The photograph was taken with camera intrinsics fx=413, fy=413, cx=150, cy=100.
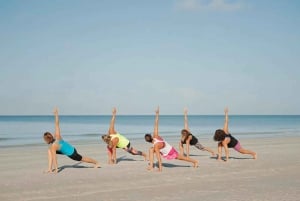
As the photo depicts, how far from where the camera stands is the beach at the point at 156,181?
9.20 metres

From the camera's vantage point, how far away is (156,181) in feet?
36.7

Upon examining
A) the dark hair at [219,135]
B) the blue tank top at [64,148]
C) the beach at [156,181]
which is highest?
the dark hair at [219,135]

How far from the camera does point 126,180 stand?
1139 cm

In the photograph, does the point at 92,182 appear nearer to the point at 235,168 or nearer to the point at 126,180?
the point at 126,180

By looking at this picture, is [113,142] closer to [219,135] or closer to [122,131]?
[219,135]

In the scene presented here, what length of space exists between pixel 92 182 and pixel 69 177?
121 cm

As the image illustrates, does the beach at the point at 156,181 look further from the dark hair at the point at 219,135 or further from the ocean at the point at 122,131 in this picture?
the ocean at the point at 122,131

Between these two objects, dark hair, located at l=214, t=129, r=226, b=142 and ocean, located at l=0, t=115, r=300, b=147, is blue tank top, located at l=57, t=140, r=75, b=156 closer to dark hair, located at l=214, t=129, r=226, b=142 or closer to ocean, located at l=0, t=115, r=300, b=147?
dark hair, located at l=214, t=129, r=226, b=142

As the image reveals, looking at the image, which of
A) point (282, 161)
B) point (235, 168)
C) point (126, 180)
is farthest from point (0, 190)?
point (282, 161)

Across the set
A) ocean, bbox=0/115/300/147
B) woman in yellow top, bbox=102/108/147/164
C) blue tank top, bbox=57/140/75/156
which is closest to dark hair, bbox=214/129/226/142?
woman in yellow top, bbox=102/108/147/164

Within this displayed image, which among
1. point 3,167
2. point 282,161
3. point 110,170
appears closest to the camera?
point 110,170

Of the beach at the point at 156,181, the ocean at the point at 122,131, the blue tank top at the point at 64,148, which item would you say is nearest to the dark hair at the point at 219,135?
the beach at the point at 156,181

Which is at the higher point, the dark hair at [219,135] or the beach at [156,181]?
the dark hair at [219,135]

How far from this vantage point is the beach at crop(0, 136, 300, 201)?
30.2 feet
